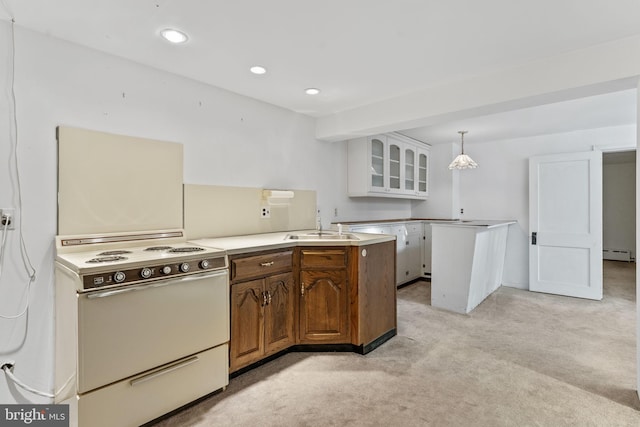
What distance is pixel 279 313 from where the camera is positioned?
252cm

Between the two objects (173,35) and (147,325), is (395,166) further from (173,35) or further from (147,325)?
→ (147,325)

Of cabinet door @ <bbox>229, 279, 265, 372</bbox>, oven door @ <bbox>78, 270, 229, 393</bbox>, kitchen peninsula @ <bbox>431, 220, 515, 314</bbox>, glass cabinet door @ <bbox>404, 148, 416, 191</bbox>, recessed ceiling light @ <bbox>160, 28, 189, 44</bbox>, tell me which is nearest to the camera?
oven door @ <bbox>78, 270, 229, 393</bbox>

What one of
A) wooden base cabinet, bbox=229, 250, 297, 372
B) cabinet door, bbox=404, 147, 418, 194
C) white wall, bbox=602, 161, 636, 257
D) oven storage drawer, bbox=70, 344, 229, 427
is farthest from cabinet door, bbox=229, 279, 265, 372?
white wall, bbox=602, 161, 636, 257

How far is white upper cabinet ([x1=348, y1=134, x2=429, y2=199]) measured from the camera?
419 cm

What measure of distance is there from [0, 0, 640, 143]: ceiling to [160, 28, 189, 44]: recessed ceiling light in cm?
4

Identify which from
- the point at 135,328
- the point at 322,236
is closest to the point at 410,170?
the point at 322,236

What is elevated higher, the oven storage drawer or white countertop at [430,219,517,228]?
white countertop at [430,219,517,228]

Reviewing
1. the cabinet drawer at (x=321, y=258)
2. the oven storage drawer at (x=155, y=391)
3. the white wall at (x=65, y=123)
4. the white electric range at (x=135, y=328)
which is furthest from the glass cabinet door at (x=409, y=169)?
the oven storage drawer at (x=155, y=391)

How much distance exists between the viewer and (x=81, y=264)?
163 centimetres

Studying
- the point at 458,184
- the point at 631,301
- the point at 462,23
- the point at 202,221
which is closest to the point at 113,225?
the point at 202,221

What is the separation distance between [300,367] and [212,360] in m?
0.68

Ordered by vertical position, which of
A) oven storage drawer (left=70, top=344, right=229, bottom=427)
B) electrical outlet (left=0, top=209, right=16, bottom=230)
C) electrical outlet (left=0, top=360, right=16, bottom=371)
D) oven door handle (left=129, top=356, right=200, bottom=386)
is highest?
electrical outlet (left=0, top=209, right=16, bottom=230)

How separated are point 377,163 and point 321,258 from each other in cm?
218

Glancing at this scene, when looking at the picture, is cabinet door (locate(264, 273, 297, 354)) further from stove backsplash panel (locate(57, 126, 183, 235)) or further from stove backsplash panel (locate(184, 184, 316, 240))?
stove backsplash panel (locate(57, 126, 183, 235))
